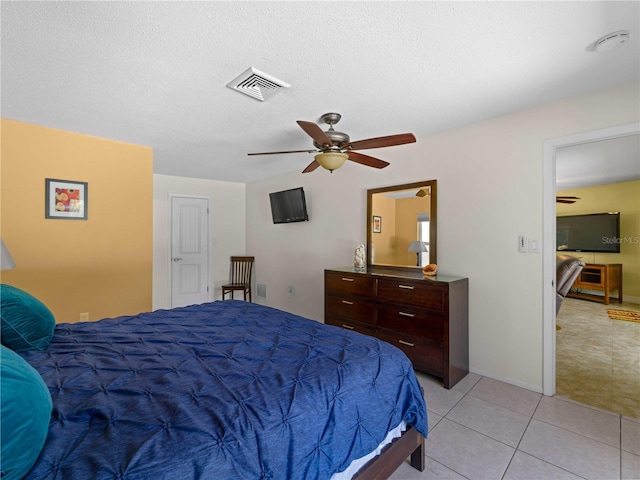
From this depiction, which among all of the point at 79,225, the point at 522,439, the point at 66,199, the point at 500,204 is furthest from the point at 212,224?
the point at 522,439

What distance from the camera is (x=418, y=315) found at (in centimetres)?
282

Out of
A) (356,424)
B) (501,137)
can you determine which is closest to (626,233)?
(501,137)

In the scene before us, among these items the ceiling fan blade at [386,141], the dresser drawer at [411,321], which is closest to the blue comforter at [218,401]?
the dresser drawer at [411,321]

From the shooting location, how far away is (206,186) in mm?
5531

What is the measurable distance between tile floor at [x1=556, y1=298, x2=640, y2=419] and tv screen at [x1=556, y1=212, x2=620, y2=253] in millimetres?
944

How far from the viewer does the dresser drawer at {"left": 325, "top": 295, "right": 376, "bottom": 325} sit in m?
3.21

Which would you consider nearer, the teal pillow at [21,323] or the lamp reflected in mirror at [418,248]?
the teal pillow at [21,323]

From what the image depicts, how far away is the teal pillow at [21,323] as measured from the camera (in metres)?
1.48

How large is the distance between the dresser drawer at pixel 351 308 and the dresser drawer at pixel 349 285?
0.07 meters

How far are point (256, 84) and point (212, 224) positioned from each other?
12.6 feet

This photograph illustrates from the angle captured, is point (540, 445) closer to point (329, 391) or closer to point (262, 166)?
point (329, 391)

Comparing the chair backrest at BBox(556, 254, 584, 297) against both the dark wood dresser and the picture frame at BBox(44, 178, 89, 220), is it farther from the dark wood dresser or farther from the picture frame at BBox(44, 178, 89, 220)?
the picture frame at BBox(44, 178, 89, 220)

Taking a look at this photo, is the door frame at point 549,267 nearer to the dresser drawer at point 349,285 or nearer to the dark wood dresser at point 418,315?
the dark wood dresser at point 418,315

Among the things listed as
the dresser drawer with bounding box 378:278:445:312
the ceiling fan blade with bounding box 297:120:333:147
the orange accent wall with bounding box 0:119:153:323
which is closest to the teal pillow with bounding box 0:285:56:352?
the orange accent wall with bounding box 0:119:153:323
